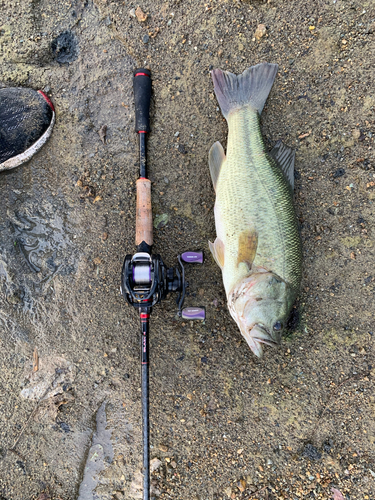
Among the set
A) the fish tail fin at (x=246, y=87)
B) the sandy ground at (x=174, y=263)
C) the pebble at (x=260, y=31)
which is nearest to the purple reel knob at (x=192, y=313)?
the sandy ground at (x=174, y=263)

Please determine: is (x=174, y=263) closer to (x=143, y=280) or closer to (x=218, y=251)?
(x=218, y=251)

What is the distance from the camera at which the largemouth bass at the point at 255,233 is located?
2.21 m

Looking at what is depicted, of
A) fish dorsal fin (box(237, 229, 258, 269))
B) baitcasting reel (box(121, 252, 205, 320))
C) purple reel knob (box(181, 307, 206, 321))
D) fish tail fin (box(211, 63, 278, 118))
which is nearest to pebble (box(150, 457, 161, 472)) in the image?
purple reel knob (box(181, 307, 206, 321))

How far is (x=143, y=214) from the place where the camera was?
96.9 inches

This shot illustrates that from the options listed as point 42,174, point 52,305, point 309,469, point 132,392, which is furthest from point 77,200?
point 309,469

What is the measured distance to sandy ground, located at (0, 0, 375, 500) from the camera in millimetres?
2484

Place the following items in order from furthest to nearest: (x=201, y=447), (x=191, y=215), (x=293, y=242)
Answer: (x=191, y=215) < (x=201, y=447) < (x=293, y=242)

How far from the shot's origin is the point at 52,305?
265 cm

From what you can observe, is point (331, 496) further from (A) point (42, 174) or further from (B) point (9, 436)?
(A) point (42, 174)

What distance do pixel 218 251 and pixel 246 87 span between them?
153 cm

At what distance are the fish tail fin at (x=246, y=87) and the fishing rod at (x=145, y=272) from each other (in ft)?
2.24

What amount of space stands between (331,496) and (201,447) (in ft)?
3.80

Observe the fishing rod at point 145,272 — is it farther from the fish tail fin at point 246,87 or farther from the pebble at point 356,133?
the pebble at point 356,133

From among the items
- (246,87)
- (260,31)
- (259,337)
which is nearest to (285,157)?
(246,87)
